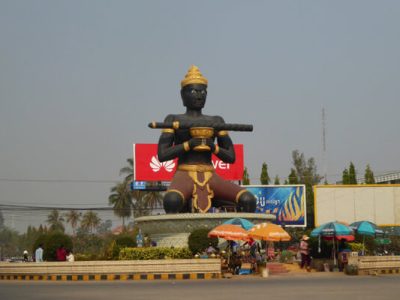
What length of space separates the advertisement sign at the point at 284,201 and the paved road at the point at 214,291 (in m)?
35.1

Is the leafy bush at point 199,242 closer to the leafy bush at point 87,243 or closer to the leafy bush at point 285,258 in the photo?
the leafy bush at point 285,258

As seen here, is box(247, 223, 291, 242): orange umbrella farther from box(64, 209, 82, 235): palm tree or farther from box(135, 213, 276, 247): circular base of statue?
box(64, 209, 82, 235): palm tree

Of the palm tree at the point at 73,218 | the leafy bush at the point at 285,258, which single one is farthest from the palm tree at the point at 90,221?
the leafy bush at the point at 285,258

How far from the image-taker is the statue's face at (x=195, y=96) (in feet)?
105

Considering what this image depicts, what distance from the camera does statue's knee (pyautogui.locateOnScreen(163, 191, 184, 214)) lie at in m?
30.1

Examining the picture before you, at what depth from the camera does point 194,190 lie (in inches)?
1225

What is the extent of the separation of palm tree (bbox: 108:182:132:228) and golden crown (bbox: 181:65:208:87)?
4334 centimetres

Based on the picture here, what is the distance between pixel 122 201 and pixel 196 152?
44.4m

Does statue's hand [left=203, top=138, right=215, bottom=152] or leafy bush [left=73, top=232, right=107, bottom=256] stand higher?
statue's hand [left=203, top=138, right=215, bottom=152]

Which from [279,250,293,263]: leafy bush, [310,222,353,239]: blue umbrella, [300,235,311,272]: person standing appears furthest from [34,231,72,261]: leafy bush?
[279,250,293,263]: leafy bush

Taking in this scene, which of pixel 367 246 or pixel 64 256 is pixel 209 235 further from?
pixel 367 246

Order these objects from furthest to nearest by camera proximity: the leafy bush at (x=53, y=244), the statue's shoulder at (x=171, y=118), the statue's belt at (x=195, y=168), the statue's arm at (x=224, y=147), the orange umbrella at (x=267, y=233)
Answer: the statue's arm at (x=224, y=147)
the statue's shoulder at (x=171, y=118)
the statue's belt at (x=195, y=168)
the leafy bush at (x=53, y=244)
the orange umbrella at (x=267, y=233)

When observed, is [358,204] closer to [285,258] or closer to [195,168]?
[285,258]

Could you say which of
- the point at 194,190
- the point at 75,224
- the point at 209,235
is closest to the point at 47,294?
the point at 209,235
